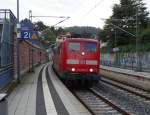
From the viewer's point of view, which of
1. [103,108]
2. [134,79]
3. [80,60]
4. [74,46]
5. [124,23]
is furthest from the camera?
[124,23]

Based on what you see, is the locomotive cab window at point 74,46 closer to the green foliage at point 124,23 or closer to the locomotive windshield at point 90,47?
the locomotive windshield at point 90,47

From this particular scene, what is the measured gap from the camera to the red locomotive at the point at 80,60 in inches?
957

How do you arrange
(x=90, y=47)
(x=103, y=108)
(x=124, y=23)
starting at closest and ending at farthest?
(x=103, y=108)
(x=90, y=47)
(x=124, y=23)

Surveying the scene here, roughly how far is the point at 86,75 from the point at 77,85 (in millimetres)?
3833

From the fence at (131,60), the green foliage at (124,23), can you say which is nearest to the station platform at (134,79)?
the fence at (131,60)

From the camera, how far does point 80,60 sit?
24.5 metres

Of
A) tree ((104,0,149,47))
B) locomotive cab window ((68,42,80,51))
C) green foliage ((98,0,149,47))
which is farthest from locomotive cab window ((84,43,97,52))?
tree ((104,0,149,47))

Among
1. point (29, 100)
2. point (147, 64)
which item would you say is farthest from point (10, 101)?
point (147, 64)

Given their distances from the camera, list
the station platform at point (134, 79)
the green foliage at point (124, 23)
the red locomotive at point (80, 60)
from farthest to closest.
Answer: the green foliage at point (124, 23) → the station platform at point (134, 79) → the red locomotive at point (80, 60)

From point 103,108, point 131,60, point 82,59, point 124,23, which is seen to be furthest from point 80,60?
point 124,23

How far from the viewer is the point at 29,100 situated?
16.7 metres

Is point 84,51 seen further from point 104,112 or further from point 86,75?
point 104,112

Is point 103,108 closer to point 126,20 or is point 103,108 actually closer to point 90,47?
point 90,47

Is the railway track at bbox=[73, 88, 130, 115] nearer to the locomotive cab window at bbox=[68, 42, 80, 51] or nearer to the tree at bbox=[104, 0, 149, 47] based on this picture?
the locomotive cab window at bbox=[68, 42, 80, 51]
